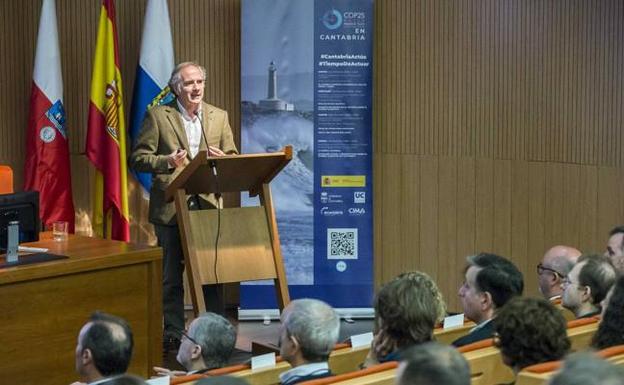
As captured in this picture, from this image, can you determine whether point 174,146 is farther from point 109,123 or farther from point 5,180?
point 109,123

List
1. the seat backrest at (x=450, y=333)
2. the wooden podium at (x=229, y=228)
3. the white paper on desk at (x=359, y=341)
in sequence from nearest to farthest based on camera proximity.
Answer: the white paper on desk at (x=359, y=341), the seat backrest at (x=450, y=333), the wooden podium at (x=229, y=228)

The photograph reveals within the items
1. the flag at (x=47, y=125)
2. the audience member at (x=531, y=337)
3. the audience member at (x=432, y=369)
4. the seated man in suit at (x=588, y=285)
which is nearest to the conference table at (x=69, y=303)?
the flag at (x=47, y=125)

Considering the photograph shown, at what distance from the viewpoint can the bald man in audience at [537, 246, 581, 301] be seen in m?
4.57

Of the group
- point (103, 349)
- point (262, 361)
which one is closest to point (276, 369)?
point (262, 361)

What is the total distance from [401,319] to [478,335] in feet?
1.50

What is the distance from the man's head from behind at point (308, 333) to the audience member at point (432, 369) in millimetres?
1029

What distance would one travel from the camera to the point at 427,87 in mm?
7320

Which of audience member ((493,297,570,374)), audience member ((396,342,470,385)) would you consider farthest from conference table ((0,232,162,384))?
audience member ((396,342,470,385))

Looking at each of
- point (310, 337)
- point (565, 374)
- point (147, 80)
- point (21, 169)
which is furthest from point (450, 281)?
point (565, 374)

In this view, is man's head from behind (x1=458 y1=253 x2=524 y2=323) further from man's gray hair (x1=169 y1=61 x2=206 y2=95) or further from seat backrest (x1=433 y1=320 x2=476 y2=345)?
man's gray hair (x1=169 y1=61 x2=206 y2=95)

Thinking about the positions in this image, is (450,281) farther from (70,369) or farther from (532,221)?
(70,369)

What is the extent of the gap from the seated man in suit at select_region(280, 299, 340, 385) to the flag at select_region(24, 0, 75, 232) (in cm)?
391

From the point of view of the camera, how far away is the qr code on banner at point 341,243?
279 inches

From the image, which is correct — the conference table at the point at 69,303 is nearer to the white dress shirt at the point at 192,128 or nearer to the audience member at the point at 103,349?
the white dress shirt at the point at 192,128
